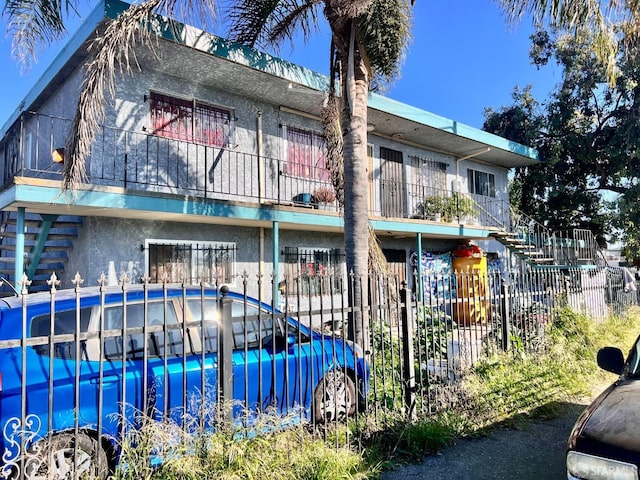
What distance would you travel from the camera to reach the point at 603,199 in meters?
19.1

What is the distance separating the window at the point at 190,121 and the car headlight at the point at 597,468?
28.7 ft

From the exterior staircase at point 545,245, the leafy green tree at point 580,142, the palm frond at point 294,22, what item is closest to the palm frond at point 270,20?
the palm frond at point 294,22

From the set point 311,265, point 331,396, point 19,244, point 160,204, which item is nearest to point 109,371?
point 331,396

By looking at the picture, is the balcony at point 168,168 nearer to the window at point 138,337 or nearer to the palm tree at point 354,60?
the palm tree at point 354,60

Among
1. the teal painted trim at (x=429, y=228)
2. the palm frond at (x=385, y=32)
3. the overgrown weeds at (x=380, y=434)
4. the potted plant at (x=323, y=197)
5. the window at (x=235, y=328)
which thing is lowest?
the overgrown weeds at (x=380, y=434)

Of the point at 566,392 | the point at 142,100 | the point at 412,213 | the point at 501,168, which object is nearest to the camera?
the point at 566,392

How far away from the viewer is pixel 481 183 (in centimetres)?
1748

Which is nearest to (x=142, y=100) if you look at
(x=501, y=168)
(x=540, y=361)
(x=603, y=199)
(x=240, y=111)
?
(x=240, y=111)

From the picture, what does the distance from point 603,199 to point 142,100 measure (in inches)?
716

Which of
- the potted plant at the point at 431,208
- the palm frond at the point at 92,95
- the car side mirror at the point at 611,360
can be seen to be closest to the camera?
the car side mirror at the point at 611,360

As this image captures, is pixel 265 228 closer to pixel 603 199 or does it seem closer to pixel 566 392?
pixel 566 392

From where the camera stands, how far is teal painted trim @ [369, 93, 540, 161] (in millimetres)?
11483

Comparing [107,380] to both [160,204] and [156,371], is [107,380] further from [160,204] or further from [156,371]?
[160,204]

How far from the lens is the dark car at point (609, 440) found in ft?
7.94
